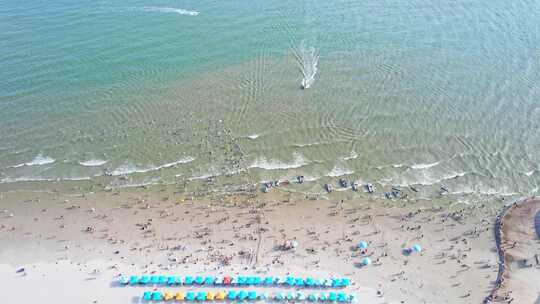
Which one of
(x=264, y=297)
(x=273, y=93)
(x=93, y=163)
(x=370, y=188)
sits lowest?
(x=264, y=297)

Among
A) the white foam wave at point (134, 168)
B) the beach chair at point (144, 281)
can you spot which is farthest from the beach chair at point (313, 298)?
the white foam wave at point (134, 168)

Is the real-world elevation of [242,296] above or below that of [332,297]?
above

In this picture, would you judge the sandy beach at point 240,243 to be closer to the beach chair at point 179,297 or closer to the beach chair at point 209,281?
the beach chair at point 209,281

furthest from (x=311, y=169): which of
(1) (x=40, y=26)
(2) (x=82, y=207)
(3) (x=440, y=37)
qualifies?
(1) (x=40, y=26)

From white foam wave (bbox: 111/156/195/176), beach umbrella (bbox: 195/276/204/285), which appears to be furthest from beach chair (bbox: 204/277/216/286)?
white foam wave (bbox: 111/156/195/176)

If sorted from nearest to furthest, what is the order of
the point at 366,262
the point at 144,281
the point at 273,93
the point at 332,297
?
the point at 332,297, the point at 144,281, the point at 366,262, the point at 273,93

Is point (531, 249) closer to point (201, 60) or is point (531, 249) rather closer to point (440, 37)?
point (440, 37)

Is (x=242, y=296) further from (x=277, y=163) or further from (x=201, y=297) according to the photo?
(x=277, y=163)

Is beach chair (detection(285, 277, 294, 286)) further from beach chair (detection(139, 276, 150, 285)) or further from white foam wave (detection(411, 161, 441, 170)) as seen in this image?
white foam wave (detection(411, 161, 441, 170))

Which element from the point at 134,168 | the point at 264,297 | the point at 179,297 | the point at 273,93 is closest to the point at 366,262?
the point at 264,297
